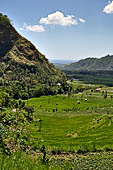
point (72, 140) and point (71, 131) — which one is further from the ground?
point (71, 131)

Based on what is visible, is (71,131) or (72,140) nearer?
(72,140)

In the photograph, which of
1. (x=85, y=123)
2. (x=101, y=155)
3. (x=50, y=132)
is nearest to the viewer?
(x=101, y=155)

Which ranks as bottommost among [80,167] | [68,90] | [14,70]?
[80,167]

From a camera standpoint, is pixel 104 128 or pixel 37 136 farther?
pixel 104 128

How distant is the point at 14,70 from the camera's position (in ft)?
619

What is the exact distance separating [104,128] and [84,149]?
2068cm

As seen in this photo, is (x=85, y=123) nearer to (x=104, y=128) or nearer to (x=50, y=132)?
(x=104, y=128)

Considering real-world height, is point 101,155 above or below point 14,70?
below

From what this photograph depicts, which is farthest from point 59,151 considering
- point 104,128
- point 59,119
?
point 59,119

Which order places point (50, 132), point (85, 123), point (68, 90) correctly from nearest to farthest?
point (50, 132)
point (85, 123)
point (68, 90)

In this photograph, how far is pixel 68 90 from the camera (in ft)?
586

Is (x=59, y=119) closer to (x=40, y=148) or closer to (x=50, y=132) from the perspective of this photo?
(x=50, y=132)

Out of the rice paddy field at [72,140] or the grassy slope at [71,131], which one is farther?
the grassy slope at [71,131]

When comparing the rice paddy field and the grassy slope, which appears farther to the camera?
the grassy slope
